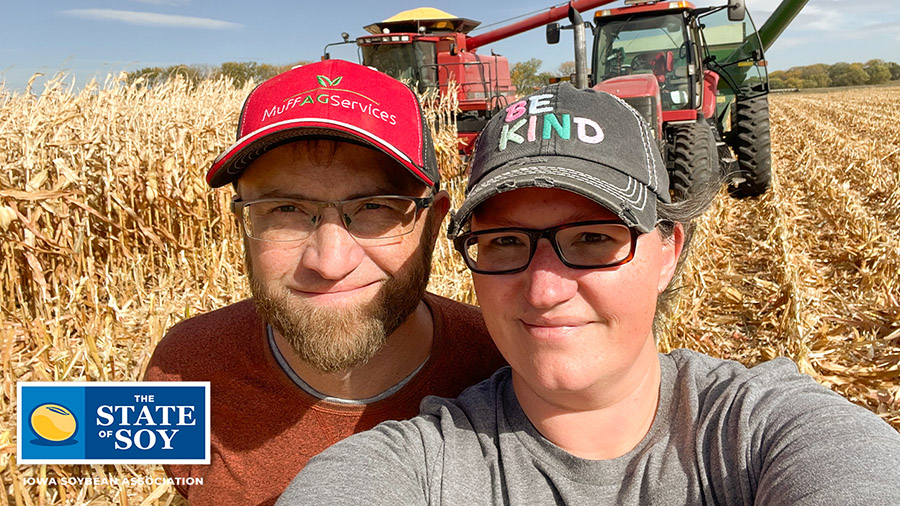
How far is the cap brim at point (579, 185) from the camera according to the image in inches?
51.1

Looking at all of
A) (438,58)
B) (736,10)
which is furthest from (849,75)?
(736,10)

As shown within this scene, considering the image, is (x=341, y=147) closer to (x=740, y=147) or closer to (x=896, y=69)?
(x=740, y=147)

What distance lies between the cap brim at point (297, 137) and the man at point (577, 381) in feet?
0.99

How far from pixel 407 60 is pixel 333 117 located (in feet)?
28.8

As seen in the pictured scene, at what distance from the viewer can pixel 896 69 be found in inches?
2837

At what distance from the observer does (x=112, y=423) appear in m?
2.32

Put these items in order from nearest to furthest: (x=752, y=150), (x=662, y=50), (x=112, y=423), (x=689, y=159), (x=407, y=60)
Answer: (x=112, y=423) → (x=689, y=159) → (x=662, y=50) → (x=752, y=150) → (x=407, y=60)

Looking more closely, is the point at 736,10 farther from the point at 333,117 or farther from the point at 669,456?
the point at 669,456

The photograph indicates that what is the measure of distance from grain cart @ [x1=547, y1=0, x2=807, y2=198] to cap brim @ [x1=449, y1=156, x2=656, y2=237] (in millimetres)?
4740

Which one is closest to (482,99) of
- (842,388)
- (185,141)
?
(185,141)

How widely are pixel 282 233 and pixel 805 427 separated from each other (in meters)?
1.28

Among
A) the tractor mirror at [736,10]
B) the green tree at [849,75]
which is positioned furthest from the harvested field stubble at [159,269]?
the green tree at [849,75]

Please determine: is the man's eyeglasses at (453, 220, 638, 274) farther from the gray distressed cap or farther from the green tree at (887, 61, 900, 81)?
the green tree at (887, 61, 900, 81)

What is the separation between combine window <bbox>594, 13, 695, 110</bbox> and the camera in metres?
7.51
